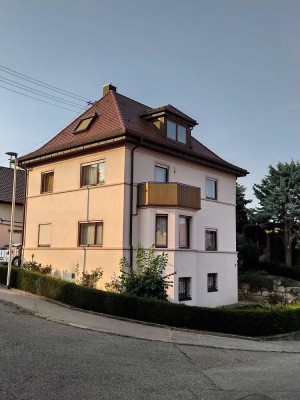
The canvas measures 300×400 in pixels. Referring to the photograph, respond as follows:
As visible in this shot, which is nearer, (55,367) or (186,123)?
(55,367)

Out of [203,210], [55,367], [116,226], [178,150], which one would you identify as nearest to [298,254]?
[203,210]

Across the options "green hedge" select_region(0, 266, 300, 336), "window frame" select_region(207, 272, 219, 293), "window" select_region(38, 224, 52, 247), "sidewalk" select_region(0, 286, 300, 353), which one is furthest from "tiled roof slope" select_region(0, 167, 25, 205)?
"green hedge" select_region(0, 266, 300, 336)

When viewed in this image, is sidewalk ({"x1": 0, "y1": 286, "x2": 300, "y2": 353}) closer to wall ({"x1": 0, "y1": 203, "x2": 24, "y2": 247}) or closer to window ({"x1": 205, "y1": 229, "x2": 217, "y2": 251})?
window ({"x1": 205, "y1": 229, "x2": 217, "y2": 251})

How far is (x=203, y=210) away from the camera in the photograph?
20953 mm

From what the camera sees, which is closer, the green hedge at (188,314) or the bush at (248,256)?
the green hedge at (188,314)

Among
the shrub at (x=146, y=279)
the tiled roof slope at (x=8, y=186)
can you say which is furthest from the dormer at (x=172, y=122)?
the tiled roof slope at (x=8, y=186)

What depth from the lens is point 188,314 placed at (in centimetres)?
1330

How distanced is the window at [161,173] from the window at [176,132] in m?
2.04

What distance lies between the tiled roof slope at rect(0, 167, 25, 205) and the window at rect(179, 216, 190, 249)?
1653 cm

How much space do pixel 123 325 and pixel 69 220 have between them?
815 cm

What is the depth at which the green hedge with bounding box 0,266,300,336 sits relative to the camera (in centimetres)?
1333

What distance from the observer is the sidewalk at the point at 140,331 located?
11.5 metres

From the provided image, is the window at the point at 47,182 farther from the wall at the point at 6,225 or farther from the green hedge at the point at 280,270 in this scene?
the green hedge at the point at 280,270

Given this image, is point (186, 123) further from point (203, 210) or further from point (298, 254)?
point (298, 254)
